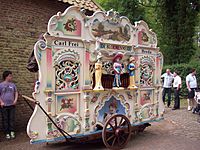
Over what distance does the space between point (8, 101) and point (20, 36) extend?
7.02 ft

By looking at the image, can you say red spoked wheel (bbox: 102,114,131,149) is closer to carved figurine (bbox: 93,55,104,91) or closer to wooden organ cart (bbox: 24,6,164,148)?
wooden organ cart (bbox: 24,6,164,148)

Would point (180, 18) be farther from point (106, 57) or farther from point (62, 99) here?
point (62, 99)

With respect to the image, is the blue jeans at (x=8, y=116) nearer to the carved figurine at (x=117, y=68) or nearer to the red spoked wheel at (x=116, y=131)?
the red spoked wheel at (x=116, y=131)

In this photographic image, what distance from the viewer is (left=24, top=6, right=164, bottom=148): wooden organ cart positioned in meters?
4.69

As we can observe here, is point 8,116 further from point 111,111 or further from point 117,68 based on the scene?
point 117,68

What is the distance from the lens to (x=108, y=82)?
18.7ft

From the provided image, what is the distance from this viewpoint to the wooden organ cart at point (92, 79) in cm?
469

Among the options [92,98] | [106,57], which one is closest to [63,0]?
[106,57]

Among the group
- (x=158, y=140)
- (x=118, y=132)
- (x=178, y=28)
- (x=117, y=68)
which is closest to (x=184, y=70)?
(x=178, y=28)

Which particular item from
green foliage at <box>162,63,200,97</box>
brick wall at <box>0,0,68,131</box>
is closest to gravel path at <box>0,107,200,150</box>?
brick wall at <box>0,0,68,131</box>

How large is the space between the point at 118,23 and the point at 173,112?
230 inches

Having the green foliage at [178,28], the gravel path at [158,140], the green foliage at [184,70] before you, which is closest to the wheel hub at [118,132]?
the gravel path at [158,140]

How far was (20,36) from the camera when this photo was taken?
24.8 ft

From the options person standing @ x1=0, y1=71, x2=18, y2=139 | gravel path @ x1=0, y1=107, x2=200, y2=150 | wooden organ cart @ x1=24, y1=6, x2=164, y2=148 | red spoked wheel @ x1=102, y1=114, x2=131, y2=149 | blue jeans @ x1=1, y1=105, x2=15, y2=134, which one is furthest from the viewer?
blue jeans @ x1=1, y1=105, x2=15, y2=134
